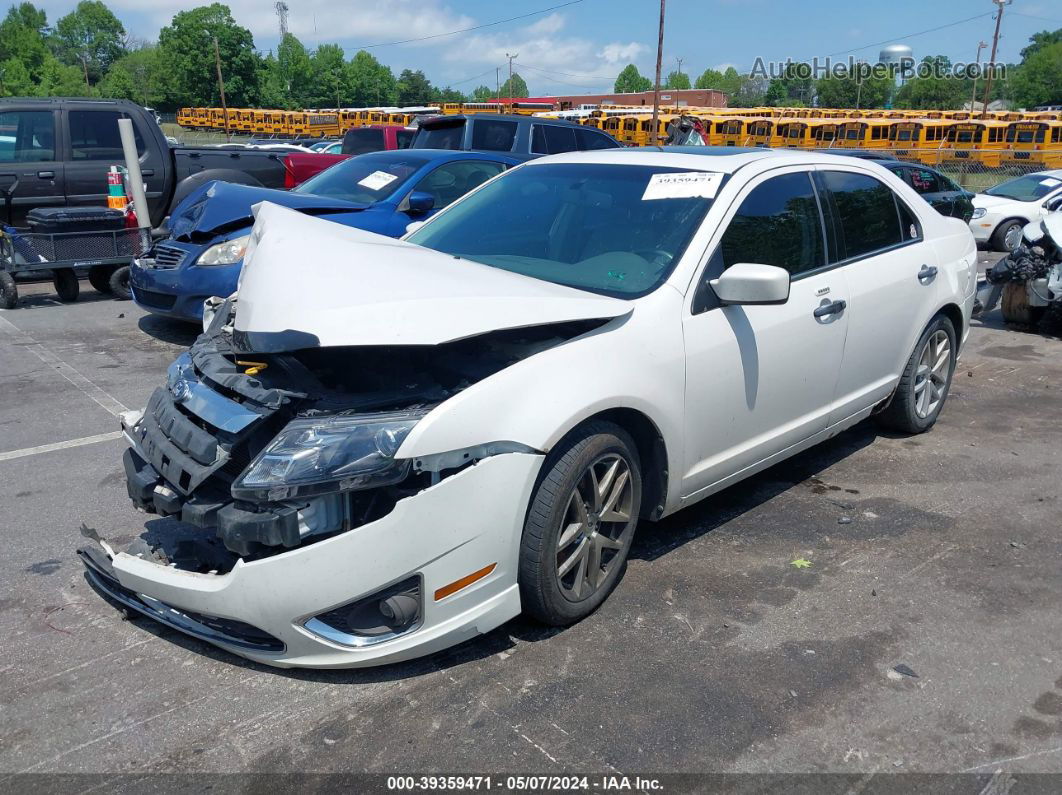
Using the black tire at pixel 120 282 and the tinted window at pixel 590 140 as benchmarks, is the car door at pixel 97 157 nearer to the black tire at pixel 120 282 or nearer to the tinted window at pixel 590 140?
the black tire at pixel 120 282

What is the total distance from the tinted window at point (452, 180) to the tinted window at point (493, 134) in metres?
3.37

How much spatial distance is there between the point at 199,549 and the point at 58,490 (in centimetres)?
191

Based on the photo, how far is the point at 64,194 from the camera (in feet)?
33.7

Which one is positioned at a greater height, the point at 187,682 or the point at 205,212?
the point at 205,212

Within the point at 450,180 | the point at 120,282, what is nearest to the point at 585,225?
the point at 450,180

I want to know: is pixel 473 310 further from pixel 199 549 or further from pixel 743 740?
pixel 743 740

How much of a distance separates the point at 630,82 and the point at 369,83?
52.9 meters

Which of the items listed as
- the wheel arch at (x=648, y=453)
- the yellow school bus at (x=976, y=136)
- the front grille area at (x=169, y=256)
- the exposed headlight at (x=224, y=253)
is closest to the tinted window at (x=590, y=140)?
the exposed headlight at (x=224, y=253)

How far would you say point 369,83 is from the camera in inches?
4717

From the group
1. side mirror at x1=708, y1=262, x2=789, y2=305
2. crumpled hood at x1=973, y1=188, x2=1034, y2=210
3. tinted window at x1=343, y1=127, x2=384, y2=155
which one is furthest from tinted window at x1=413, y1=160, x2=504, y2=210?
crumpled hood at x1=973, y1=188, x2=1034, y2=210

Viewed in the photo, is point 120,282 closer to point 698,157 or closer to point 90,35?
point 698,157

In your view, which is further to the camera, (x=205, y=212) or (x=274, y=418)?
(x=205, y=212)

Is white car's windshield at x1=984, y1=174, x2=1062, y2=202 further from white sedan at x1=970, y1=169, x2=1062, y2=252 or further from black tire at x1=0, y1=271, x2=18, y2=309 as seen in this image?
black tire at x1=0, y1=271, x2=18, y2=309

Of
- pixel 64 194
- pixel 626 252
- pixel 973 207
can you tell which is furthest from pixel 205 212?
pixel 973 207
